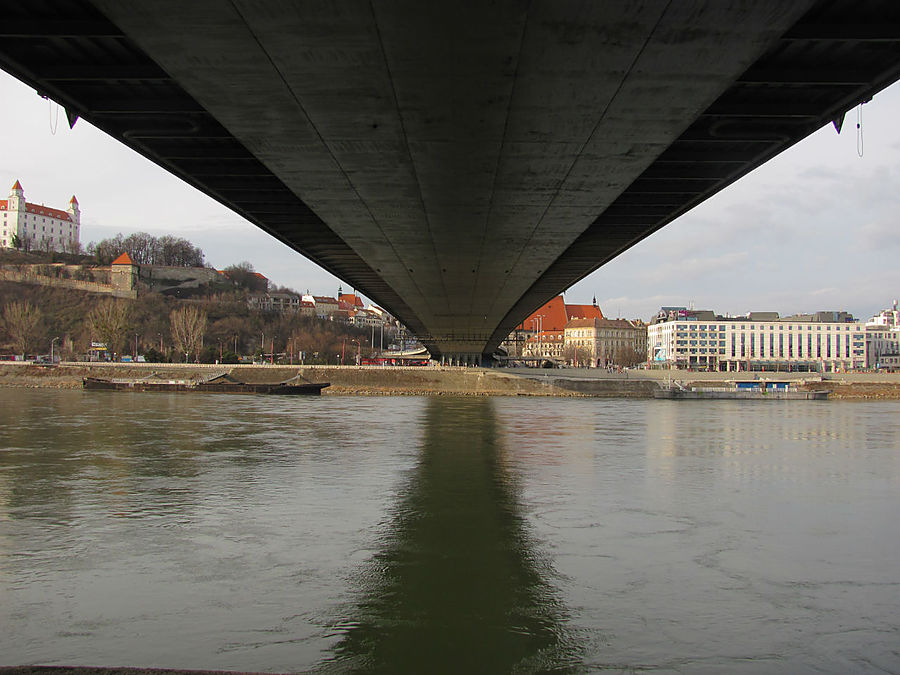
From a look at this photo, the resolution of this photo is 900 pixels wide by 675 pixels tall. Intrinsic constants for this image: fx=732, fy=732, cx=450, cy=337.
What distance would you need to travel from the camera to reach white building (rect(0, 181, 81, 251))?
527ft

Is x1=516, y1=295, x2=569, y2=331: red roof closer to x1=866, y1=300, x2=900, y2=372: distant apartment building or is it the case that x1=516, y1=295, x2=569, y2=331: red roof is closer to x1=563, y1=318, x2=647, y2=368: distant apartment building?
x1=563, y1=318, x2=647, y2=368: distant apartment building

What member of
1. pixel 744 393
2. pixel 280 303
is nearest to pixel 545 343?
pixel 280 303

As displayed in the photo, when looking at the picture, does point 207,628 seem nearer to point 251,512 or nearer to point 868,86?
point 251,512

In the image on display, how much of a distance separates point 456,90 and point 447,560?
285 inches

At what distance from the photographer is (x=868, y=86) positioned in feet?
37.1

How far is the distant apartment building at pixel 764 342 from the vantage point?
14875 centimetres

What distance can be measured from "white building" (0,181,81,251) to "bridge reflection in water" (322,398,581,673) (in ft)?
550

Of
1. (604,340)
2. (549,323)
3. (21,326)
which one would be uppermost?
(549,323)

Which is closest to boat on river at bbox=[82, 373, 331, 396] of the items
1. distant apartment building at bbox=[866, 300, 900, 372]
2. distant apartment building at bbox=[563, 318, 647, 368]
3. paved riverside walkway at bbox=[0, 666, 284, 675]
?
paved riverside walkway at bbox=[0, 666, 284, 675]

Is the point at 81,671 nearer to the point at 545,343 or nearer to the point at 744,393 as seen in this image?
the point at 744,393

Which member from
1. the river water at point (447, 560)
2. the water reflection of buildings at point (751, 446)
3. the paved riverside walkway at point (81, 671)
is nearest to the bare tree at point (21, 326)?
the river water at point (447, 560)

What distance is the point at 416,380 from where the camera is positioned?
7100 centimetres

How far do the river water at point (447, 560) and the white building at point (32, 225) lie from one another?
160049 millimetres

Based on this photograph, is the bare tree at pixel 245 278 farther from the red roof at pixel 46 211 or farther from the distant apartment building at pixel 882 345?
the distant apartment building at pixel 882 345
